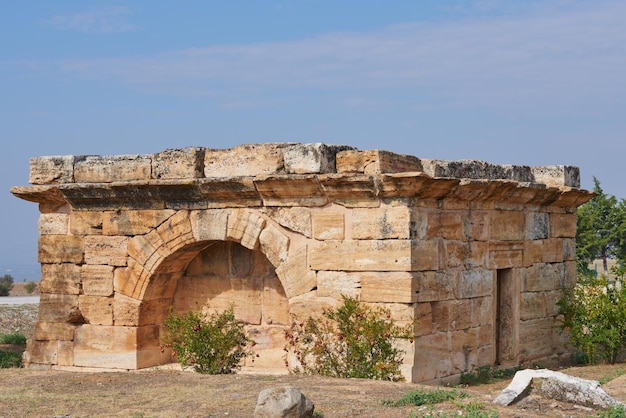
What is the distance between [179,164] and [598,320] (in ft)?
18.1

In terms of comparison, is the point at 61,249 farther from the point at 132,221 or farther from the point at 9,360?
the point at 9,360

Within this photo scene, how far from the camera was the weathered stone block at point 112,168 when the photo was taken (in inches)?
407

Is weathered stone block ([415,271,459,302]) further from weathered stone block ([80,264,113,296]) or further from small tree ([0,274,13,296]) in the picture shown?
small tree ([0,274,13,296])

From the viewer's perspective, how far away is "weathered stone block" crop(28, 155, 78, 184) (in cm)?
1076

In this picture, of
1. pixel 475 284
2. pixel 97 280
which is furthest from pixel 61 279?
pixel 475 284

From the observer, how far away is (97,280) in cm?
1055

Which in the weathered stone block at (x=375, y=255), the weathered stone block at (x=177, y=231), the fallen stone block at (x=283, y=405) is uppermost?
the weathered stone block at (x=177, y=231)

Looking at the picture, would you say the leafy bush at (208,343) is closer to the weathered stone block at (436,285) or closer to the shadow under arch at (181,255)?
the shadow under arch at (181,255)

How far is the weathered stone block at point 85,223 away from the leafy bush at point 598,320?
5.94 meters

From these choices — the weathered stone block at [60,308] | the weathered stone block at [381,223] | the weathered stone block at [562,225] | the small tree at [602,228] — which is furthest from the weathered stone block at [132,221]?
the small tree at [602,228]

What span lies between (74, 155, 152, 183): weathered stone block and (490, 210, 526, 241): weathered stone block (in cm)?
407

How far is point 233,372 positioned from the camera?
969 cm

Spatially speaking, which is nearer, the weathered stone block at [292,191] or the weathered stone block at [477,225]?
the weathered stone block at [292,191]

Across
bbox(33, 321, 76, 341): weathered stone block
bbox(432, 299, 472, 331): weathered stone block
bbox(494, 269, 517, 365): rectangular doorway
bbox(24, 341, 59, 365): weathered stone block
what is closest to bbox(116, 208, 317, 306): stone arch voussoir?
bbox(33, 321, 76, 341): weathered stone block
